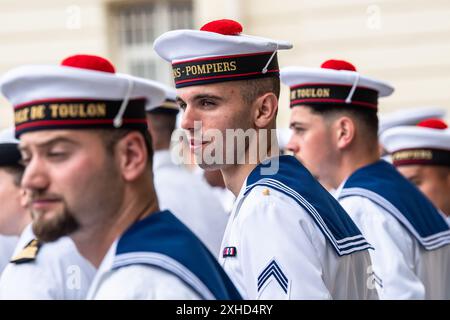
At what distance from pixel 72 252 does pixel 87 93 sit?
113cm

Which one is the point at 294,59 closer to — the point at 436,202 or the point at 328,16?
the point at 328,16

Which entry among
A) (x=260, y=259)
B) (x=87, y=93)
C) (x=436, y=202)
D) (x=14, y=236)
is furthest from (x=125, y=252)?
(x=436, y=202)

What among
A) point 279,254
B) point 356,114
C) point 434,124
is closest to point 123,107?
point 279,254

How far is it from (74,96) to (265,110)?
4.21ft

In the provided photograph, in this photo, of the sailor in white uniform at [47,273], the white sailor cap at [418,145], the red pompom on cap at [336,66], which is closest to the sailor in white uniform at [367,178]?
the red pompom on cap at [336,66]

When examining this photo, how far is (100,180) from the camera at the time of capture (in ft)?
11.1

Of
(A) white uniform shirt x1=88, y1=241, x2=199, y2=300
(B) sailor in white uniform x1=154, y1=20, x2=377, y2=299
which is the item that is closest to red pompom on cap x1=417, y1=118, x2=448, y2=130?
(B) sailor in white uniform x1=154, y1=20, x2=377, y2=299

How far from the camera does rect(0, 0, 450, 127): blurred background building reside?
13398 millimetres

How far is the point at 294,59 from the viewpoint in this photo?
13852mm

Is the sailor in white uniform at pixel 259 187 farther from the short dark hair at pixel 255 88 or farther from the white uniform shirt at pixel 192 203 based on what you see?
the white uniform shirt at pixel 192 203

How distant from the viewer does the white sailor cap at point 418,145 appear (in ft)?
23.9

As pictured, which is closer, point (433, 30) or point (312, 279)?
point (312, 279)

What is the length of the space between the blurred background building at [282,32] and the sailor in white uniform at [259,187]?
28.7ft

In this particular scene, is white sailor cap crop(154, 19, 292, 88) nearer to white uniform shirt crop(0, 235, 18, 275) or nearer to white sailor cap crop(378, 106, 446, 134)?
white uniform shirt crop(0, 235, 18, 275)
